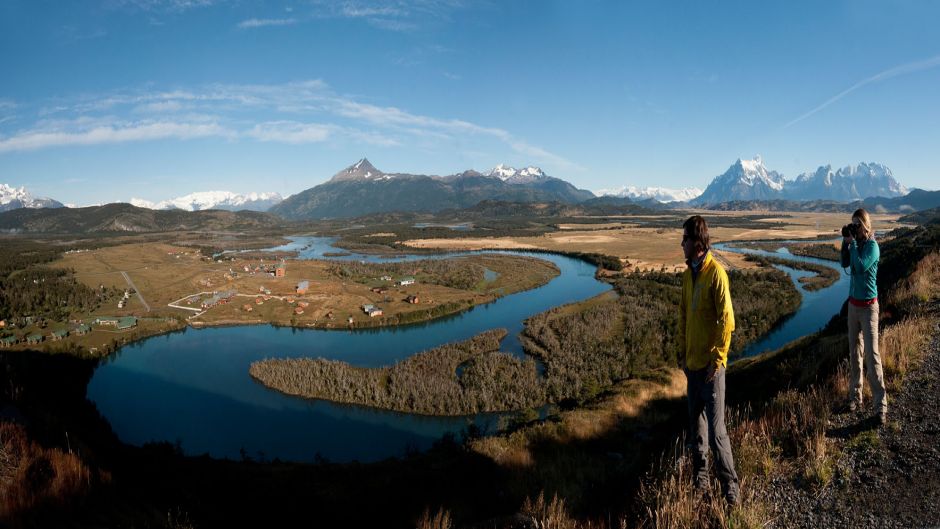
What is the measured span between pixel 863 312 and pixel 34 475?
40.5 ft

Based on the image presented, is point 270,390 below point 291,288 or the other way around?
below

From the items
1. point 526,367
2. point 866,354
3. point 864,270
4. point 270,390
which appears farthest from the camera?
point 270,390

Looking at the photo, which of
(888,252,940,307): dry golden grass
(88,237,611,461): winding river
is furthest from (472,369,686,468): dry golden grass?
(88,237,611,461): winding river

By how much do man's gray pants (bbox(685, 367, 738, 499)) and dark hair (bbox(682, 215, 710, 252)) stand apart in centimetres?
144

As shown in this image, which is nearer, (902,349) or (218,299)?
(902,349)

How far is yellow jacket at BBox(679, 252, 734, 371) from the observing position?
16.6ft

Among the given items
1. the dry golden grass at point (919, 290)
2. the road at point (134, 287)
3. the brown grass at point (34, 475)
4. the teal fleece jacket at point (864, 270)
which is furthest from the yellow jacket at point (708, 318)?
the road at point (134, 287)

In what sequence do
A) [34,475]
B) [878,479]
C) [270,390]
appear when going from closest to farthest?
[878,479]
[34,475]
[270,390]

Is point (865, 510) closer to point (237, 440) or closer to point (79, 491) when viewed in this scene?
point (79, 491)

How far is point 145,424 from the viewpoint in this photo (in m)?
35.9

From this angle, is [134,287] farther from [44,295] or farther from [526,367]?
[526,367]

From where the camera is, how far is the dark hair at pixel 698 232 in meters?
5.21

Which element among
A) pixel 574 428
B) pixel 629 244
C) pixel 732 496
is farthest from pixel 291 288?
pixel 629 244

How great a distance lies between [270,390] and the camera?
4094 cm
